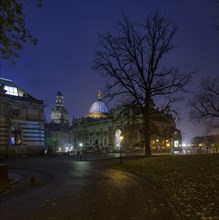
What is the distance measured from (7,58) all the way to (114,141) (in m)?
119

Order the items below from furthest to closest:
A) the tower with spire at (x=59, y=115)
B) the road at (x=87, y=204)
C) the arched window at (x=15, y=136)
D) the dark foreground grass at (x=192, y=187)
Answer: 1. the tower with spire at (x=59, y=115)
2. the arched window at (x=15, y=136)
3. the dark foreground grass at (x=192, y=187)
4. the road at (x=87, y=204)

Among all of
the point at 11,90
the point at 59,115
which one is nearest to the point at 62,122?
the point at 59,115

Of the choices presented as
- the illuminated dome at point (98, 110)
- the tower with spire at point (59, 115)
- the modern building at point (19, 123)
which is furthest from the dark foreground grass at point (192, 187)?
the tower with spire at point (59, 115)

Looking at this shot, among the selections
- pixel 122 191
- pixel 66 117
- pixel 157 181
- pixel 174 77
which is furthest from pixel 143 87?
pixel 66 117

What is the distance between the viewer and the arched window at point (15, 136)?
5028 cm

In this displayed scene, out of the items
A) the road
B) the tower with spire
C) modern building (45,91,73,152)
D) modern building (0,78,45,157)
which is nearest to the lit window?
modern building (0,78,45,157)

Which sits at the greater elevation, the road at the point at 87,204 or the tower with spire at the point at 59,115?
the tower with spire at the point at 59,115

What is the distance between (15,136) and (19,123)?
2.48 meters

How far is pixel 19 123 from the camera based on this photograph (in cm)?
5166

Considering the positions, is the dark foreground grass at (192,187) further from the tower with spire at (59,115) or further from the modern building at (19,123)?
the tower with spire at (59,115)

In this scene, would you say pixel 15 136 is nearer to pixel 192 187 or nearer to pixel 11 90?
pixel 11 90

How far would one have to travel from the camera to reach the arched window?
50275mm

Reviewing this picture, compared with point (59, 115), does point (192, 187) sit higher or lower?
lower

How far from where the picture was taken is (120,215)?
9.34 meters
